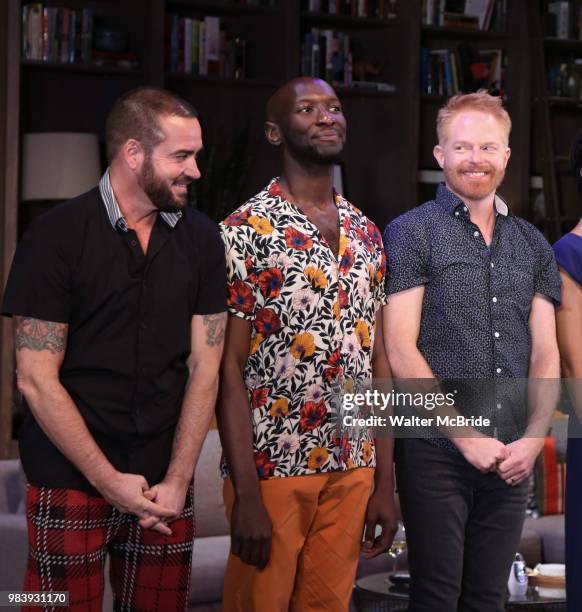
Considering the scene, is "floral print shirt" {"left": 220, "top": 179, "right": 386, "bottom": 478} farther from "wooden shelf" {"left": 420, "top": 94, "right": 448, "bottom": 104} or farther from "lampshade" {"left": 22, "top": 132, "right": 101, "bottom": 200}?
"wooden shelf" {"left": 420, "top": 94, "right": 448, "bottom": 104}

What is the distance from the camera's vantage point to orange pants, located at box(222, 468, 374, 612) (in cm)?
256

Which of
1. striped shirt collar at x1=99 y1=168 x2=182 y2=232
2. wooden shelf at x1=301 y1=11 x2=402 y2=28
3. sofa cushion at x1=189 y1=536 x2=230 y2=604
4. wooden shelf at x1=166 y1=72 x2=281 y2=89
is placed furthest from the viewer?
wooden shelf at x1=301 y1=11 x2=402 y2=28

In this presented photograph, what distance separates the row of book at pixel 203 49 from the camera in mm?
5828

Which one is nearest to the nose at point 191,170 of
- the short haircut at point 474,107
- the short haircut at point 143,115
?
the short haircut at point 143,115

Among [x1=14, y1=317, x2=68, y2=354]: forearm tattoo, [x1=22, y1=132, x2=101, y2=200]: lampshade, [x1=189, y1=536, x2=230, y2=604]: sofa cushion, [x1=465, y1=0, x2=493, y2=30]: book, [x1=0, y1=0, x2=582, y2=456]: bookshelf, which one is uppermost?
[x1=465, y1=0, x2=493, y2=30]: book

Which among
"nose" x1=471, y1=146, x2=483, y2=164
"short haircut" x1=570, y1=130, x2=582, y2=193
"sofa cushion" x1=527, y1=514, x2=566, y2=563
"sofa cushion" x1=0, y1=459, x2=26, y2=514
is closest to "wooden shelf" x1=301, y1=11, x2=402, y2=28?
"sofa cushion" x1=527, y1=514, x2=566, y2=563

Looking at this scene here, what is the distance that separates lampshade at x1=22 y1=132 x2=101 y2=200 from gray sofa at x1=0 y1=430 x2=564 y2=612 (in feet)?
4.76

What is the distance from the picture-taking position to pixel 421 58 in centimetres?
634

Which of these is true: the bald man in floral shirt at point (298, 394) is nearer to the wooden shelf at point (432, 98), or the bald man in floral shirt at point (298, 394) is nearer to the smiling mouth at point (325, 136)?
the smiling mouth at point (325, 136)

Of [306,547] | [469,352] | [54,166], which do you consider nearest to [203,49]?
[54,166]

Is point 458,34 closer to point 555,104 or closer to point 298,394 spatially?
point 555,104

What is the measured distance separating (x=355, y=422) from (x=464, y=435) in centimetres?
27

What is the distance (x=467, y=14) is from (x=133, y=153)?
4.43 meters

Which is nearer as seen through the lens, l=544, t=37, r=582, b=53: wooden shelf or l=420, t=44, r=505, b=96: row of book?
l=420, t=44, r=505, b=96: row of book
